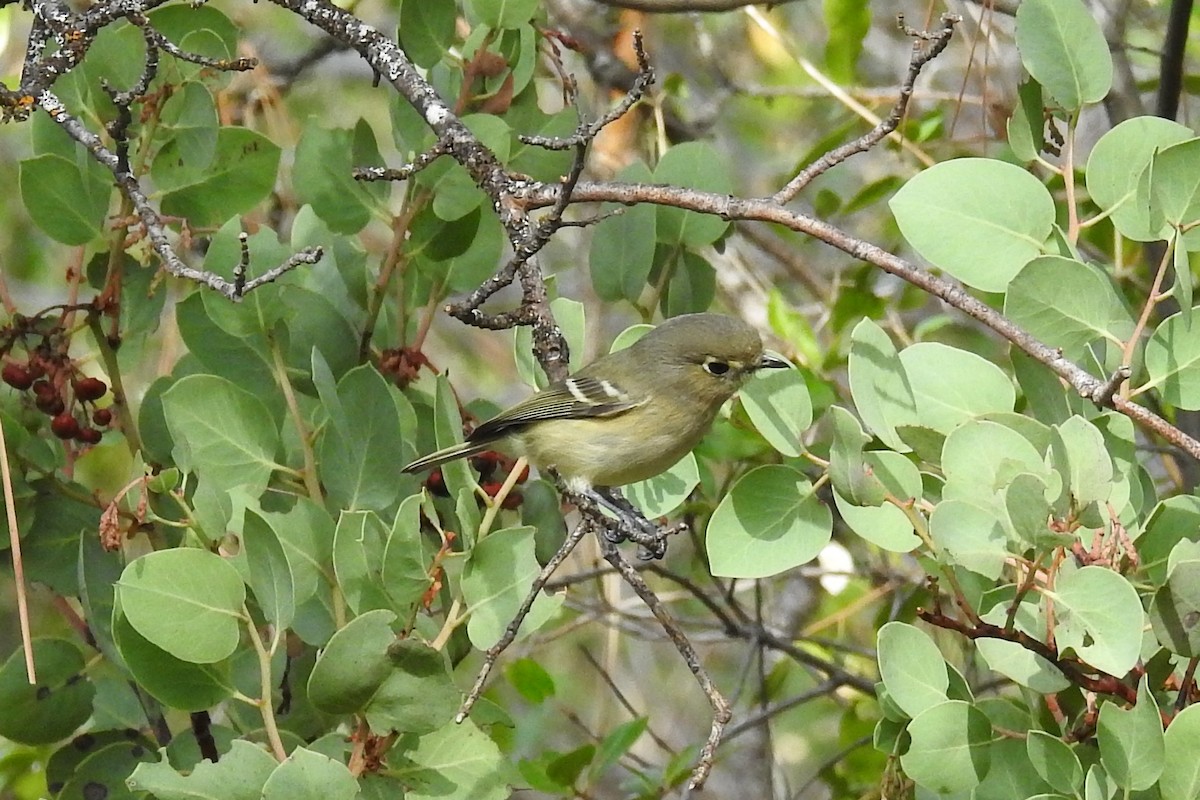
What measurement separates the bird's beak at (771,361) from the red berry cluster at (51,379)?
1243 millimetres

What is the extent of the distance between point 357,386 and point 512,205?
36 cm

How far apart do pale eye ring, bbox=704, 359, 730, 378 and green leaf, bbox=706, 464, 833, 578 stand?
109cm

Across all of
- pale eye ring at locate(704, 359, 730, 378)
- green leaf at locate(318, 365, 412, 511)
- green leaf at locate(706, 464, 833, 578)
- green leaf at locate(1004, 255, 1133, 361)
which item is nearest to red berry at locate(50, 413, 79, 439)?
green leaf at locate(318, 365, 412, 511)

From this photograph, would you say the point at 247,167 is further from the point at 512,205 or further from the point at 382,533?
the point at 382,533

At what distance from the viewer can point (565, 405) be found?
2.79 meters

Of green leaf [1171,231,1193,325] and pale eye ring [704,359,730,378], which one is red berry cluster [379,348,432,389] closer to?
pale eye ring [704,359,730,378]

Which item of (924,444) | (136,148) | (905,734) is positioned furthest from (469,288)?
(905,734)

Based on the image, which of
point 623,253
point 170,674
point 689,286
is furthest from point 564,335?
point 170,674

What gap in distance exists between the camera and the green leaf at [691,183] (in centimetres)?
243

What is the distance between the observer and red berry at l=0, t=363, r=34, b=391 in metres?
2.25

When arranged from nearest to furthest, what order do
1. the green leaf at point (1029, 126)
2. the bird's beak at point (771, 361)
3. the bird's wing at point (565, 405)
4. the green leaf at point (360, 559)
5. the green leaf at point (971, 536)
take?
the green leaf at point (971, 536) → the green leaf at point (360, 559) → the green leaf at point (1029, 126) → the bird's wing at point (565, 405) → the bird's beak at point (771, 361)

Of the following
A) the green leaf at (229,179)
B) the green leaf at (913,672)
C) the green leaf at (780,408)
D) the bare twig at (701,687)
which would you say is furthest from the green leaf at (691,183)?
the green leaf at (913,672)

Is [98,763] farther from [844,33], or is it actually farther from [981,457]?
[844,33]

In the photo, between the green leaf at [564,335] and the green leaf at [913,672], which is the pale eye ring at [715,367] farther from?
the green leaf at [913,672]
